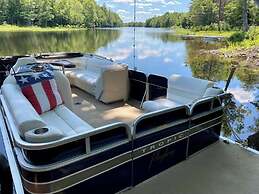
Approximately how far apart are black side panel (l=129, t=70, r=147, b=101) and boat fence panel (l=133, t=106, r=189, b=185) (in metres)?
1.56

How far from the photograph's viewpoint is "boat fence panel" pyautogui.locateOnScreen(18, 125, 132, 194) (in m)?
1.50

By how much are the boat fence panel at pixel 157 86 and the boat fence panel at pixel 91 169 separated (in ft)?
5.42

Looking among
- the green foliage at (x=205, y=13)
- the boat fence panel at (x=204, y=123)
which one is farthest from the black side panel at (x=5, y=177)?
the green foliage at (x=205, y=13)

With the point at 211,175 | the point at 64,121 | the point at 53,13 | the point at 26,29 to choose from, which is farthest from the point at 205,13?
the point at 211,175

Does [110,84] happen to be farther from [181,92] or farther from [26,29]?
[26,29]

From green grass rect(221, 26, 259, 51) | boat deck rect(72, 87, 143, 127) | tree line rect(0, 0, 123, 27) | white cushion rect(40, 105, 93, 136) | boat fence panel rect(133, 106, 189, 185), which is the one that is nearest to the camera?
boat fence panel rect(133, 106, 189, 185)

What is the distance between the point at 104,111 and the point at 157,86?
2.54ft

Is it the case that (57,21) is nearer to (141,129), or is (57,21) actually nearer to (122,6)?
(122,6)

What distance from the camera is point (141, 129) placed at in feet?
6.30

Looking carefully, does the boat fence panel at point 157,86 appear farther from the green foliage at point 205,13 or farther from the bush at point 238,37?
the green foliage at point 205,13

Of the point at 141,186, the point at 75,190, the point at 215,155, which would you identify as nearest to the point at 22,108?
the point at 75,190

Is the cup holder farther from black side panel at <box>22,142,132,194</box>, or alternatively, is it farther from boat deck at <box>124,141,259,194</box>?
boat deck at <box>124,141,259,194</box>

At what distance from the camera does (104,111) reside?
3.57 meters

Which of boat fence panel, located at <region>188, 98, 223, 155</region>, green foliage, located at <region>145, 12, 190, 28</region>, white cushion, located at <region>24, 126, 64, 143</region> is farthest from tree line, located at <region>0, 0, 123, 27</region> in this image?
white cushion, located at <region>24, 126, 64, 143</region>
